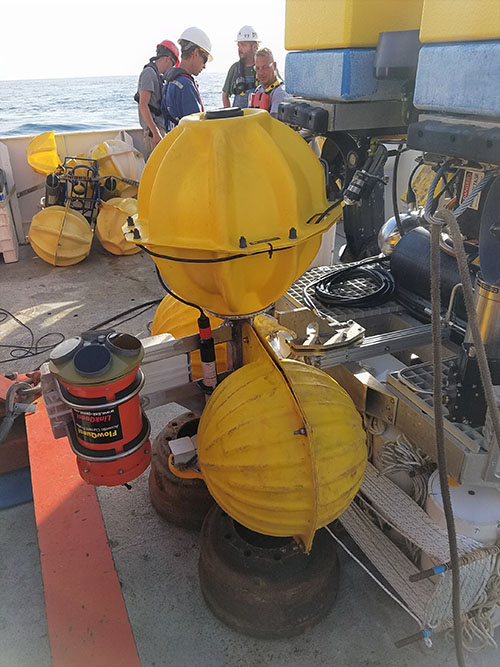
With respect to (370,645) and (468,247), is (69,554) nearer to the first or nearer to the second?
(370,645)

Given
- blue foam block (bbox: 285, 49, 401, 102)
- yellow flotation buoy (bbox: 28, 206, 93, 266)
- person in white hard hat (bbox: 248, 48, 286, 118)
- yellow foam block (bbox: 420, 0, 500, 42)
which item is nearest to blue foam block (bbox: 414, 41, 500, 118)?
yellow foam block (bbox: 420, 0, 500, 42)

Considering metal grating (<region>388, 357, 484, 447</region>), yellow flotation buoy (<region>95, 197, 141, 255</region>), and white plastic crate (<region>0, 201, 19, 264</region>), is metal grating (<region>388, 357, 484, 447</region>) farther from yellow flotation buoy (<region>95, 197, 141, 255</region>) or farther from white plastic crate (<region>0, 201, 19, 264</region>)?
white plastic crate (<region>0, 201, 19, 264</region>)

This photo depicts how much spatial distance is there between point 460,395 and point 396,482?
50 centimetres

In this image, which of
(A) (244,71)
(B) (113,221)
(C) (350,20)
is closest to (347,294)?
(C) (350,20)

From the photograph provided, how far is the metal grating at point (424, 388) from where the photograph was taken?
1.65 meters

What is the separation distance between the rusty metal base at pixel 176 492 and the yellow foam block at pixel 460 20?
172cm

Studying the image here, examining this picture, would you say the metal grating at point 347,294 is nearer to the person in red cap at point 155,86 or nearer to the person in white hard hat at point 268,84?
the person in white hard hat at point 268,84

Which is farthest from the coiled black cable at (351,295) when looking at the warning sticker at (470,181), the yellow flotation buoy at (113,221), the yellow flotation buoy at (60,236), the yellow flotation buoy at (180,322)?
the yellow flotation buoy at (60,236)

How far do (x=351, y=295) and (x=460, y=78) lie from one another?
1352mm

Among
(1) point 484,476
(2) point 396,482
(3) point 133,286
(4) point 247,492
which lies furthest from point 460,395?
(3) point 133,286

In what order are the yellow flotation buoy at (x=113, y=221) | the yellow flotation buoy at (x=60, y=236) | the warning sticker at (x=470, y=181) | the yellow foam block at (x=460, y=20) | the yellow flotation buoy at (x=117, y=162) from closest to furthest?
the yellow foam block at (x=460, y=20) < the warning sticker at (x=470, y=181) < the yellow flotation buoy at (x=60, y=236) < the yellow flotation buoy at (x=113, y=221) < the yellow flotation buoy at (x=117, y=162)

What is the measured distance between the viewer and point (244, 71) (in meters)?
6.34

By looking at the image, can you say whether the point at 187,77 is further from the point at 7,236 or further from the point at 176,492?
the point at 176,492

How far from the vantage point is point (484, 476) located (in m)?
1.58
